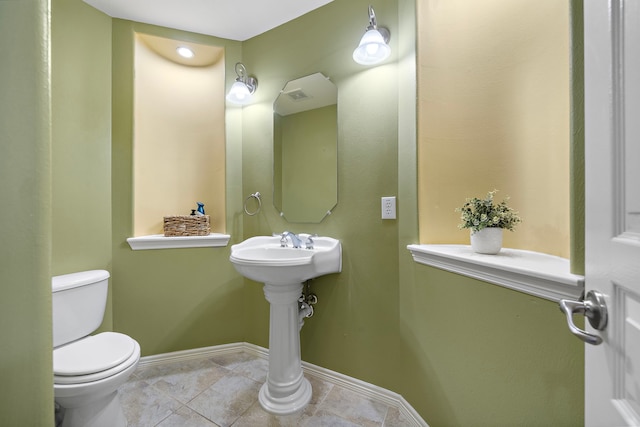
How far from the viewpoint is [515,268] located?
26.8 inches

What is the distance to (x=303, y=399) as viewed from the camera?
1.35 m

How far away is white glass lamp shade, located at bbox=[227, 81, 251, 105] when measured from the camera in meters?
1.67

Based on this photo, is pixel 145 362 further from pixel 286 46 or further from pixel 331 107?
pixel 286 46

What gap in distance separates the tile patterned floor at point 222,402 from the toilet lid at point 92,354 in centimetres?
41

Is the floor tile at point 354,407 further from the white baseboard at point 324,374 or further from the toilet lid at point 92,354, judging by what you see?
the toilet lid at point 92,354

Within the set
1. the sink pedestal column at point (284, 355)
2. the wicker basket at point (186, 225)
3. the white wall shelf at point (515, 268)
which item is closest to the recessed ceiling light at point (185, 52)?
the wicker basket at point (186, 225)

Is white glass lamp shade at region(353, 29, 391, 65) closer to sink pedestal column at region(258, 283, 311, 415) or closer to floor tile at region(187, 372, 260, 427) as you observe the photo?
sink pedestal column at region(258, 283, 311, 415)

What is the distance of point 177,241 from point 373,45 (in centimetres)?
171

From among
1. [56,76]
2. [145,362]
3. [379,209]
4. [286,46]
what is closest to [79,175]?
[56,76]

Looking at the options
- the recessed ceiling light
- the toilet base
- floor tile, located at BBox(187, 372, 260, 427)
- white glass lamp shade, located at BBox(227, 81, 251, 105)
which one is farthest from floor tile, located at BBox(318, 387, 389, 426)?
the recessed ceiling light

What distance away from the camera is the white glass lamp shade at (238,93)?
1.67m

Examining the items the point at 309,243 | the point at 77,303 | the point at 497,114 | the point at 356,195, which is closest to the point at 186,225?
the point at 77,303

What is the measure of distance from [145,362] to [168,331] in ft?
0.75

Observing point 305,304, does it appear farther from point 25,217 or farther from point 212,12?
point 212,12
